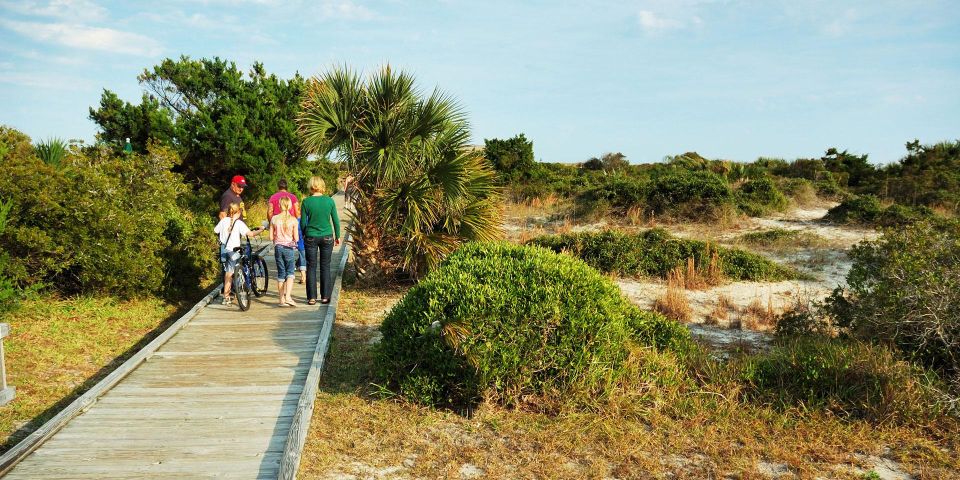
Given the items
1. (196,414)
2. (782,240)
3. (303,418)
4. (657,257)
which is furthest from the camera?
(782,240)

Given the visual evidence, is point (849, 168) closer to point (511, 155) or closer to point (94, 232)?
point (511, 155)

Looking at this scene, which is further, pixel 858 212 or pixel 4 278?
pixel 858 212

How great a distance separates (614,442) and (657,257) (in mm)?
8908

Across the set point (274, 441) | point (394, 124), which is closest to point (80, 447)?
point (274, 441)

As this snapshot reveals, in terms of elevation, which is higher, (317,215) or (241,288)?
(317,215)

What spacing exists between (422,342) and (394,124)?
5.88 meters

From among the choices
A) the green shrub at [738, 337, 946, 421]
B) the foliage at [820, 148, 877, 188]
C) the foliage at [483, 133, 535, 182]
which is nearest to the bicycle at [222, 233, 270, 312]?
the green shrub at [738, 337, 946, 421]

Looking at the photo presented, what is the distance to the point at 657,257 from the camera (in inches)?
539

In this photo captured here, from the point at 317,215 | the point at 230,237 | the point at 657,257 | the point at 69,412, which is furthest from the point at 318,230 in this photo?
the point at 657,257

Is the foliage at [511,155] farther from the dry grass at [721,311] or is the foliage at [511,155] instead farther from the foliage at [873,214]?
the dry grass at [721,311]

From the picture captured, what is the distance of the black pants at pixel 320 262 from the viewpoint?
377 inches

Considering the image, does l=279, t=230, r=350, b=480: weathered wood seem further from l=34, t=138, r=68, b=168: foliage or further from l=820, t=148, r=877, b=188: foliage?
l=820, t=148, r=877, b=188: foliage

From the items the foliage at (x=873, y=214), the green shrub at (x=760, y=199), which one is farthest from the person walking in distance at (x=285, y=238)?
the green shrub at (x=760, y=199)

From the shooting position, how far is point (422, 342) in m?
6.11
